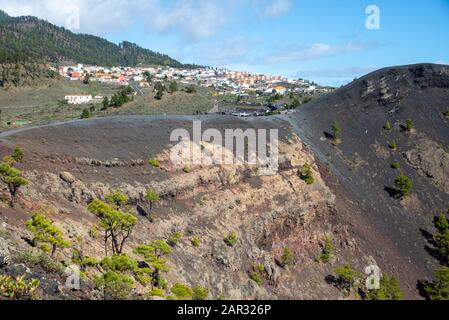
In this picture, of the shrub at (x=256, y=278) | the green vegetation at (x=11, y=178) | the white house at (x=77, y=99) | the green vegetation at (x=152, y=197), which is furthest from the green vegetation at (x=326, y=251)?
the white house at (x=77, y=99)

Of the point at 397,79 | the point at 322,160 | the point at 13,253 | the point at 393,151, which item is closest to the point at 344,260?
the point at 322,160

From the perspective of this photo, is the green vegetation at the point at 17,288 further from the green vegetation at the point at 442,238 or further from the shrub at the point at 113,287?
the green vegetation at the point at 442,238

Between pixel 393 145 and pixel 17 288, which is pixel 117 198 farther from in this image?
pixel 393 145

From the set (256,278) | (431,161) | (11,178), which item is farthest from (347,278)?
(431,161)

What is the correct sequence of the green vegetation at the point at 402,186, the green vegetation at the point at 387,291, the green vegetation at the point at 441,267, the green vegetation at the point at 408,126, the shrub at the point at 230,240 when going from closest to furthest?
the green vegetation at the point at 387,291, the shrub at the point at 230,240, the green vegetation at the point at 441,267, the green vegetation at the point at 402,186, the green vegetation at the point at 408,126

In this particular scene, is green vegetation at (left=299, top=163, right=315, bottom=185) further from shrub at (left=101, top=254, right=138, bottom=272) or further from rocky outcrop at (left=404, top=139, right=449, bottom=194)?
shrub at (left=101, top=254, right=138, bottom=272)
